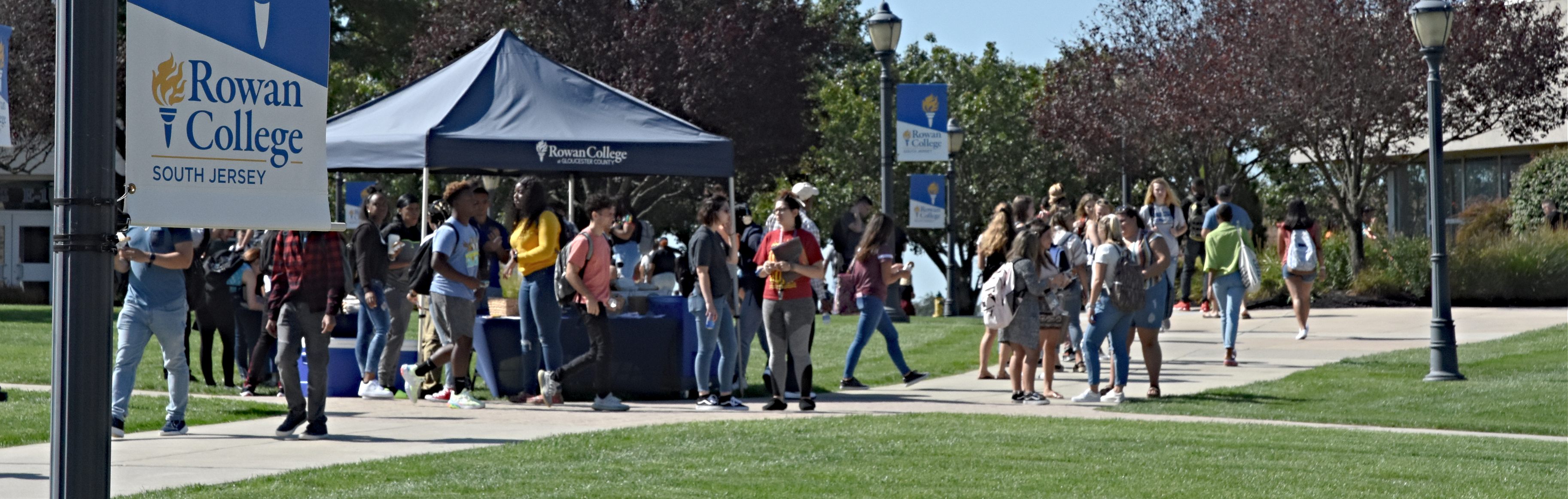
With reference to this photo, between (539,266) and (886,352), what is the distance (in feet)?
22.4

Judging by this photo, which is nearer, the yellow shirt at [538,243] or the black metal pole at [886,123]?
the yellow shirt at [538,243]

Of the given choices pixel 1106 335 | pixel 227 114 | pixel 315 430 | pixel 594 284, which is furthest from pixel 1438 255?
pixel 227 114

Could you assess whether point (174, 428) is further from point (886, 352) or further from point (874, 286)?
point (886, 352)

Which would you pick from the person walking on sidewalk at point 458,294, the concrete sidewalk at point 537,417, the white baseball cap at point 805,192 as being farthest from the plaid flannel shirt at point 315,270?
the white baseball cap at point 805,192

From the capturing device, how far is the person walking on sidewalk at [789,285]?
11.1 m

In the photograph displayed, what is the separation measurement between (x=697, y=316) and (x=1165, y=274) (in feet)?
13.6

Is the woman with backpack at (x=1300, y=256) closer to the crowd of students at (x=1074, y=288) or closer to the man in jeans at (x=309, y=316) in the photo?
the crowd of students at (x=1074, y=288)

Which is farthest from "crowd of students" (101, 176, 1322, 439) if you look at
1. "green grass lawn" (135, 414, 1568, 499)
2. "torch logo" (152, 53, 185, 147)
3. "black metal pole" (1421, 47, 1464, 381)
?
"torch logo" (152, 53, 185, 147)

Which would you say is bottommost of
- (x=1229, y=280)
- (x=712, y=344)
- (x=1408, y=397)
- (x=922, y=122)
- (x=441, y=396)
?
(x=1408, y=397)

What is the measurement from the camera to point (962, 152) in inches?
1695

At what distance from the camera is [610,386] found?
477 inches

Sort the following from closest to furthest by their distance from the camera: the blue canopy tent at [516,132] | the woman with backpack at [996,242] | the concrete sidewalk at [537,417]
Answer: the concrete sidewalk at [537,417] < the blue canopy tent at [516,132] < the woman with backpack at [996,242]

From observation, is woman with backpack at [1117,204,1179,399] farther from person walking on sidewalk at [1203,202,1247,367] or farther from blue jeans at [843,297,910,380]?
person walking on sidewalk at [1203,202,1247,367]

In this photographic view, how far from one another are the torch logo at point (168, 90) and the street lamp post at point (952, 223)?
2110 centimetres
